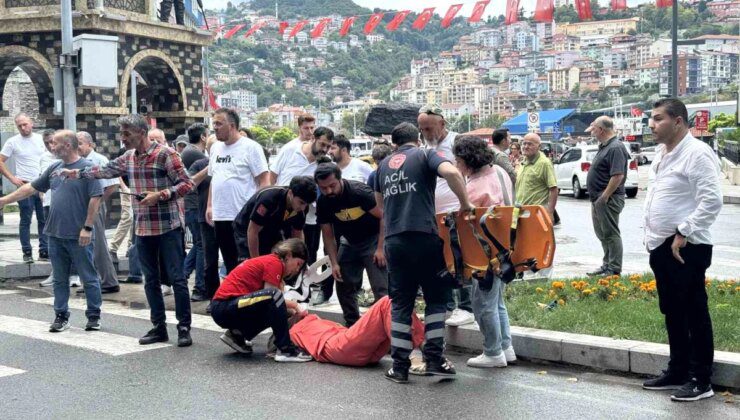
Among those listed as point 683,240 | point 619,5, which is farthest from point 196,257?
point 619,5

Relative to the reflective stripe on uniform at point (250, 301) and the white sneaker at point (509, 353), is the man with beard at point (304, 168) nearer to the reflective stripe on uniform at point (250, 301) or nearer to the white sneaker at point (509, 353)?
the reflective stripe on uniform at point (250, 301)

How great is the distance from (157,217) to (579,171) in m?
21.6

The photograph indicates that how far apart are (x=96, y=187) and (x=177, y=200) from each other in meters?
1.12

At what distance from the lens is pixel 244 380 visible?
23.7ft

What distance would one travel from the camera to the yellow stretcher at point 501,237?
6.95 m

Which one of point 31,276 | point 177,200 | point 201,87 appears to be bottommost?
point 31,276

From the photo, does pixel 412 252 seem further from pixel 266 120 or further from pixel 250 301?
pixel 266 120

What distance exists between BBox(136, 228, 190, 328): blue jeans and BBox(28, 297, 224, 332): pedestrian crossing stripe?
671mm

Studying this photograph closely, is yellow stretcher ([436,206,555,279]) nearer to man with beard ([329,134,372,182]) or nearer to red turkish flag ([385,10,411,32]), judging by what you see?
man with beard ([329,134,372,182])

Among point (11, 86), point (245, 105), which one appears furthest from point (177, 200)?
point (245, 105)

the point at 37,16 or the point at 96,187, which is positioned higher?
the point at 37,16

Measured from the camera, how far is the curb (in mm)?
6668

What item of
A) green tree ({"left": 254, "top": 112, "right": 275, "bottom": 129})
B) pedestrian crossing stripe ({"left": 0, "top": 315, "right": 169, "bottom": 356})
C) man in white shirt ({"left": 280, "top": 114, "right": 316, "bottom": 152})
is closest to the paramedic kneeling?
pedestrian crossing stripe ({"left": 0, "top": 315, "right": 169, "bottom": 356})

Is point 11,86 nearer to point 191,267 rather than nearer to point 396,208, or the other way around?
point 191,267
